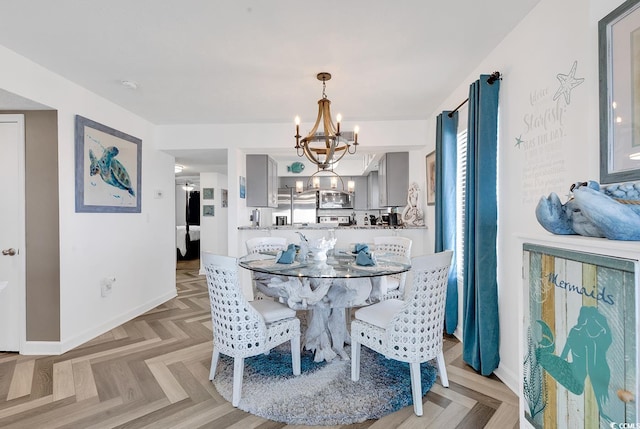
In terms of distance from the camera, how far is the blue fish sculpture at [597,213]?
935mm

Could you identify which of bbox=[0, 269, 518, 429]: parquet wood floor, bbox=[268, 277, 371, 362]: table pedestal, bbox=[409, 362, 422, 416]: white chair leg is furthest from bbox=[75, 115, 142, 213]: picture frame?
bbox=[409, 362, 422, 416]: white chair leg

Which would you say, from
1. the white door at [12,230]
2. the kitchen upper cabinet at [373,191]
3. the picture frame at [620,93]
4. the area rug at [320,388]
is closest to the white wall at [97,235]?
the white door at [12,230]

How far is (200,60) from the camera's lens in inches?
95.0

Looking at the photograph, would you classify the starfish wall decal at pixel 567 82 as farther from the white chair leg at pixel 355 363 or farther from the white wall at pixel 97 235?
the white wall at pixel 97 235

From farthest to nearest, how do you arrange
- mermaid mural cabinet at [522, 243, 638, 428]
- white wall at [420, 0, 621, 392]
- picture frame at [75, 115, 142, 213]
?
Answer: picture frame at [75, 115, 142, 213] < white wall at [420, 0, 621, 392] < mermaid mural cabinet at [522, 243, 638, 428]

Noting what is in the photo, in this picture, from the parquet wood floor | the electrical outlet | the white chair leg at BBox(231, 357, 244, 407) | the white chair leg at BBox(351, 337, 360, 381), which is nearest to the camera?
the parquet wood floor

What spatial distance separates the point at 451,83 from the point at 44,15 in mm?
3128

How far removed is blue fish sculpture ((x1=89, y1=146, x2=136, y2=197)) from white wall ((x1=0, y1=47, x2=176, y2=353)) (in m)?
0.23

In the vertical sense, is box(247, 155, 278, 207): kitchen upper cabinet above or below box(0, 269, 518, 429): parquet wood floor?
above

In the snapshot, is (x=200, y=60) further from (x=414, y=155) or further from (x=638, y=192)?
(x=414, y=155)

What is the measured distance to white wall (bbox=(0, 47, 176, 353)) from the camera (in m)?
2.67

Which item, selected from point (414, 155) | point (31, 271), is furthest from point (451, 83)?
point (31, 271)

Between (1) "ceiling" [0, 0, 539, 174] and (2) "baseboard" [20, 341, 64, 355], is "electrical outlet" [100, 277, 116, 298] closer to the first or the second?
(2) "baseboard" [20, 341, 64, 355]

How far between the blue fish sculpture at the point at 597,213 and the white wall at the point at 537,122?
0.32 ft
